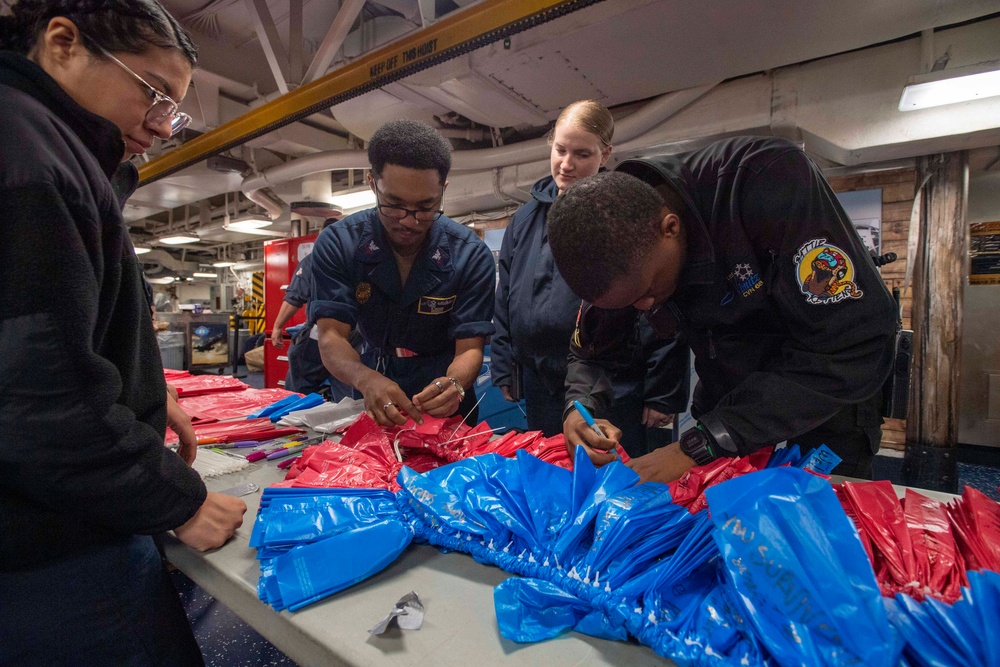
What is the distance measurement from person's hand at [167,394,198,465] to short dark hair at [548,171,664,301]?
96cm

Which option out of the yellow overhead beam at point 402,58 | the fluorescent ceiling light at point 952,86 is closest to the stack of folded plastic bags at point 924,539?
the yellow overhead beam at point 402,58

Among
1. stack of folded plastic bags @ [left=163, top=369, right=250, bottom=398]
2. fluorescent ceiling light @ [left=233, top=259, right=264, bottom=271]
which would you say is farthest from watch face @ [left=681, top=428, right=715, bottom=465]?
fluorescent ceiling light @ [left=233, top=259, right=264, bottom=271]

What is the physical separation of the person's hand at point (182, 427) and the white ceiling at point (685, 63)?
213cm

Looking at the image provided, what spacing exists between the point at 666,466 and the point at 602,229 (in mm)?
520

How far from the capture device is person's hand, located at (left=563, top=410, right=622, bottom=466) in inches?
43.5

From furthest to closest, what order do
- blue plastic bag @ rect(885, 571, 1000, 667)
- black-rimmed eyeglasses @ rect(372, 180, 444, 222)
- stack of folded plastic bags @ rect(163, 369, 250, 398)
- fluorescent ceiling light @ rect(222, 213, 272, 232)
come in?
fluorescent ceiling light @ rect(222, 213, 272, 232) → stack of folded plastic bags @ rect(163, 369, 250, 398) → black-rimmed eyeglasses @ rect(372, 180, 444, 222) → blue plastic bag @ rect(885, 571, 1000, 667)

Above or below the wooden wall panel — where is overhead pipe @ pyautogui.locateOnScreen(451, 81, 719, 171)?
above

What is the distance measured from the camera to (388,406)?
1.34m

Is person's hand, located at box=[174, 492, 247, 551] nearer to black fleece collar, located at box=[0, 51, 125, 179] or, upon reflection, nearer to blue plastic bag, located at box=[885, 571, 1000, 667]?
black fleece collar, located at box=[0, 51, 125, 179]

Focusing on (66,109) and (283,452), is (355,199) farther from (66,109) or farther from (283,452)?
(66,109)

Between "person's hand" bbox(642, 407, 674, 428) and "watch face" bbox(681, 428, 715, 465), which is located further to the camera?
"person's hand" bbox(642, 407, 674, 428)

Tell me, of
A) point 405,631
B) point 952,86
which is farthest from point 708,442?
point 952,86

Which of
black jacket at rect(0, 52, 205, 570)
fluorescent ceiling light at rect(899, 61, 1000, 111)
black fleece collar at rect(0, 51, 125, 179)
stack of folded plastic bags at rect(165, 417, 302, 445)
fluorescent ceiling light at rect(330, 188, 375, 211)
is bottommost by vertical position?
stack of folded plastic bags at rect(165, 417, 302, 445)

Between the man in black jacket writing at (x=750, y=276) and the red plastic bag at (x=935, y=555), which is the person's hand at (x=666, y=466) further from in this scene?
the red plastic bag at (x=935, y=555)
